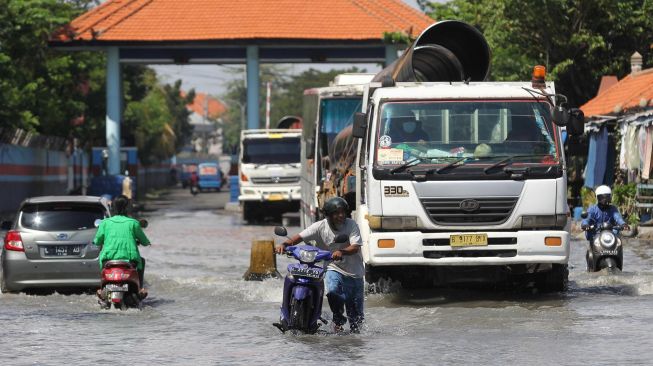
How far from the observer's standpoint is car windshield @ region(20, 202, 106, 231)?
714 inches

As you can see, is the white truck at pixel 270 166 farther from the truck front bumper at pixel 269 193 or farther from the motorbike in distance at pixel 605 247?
the motorbike in distance at pixel 605 247

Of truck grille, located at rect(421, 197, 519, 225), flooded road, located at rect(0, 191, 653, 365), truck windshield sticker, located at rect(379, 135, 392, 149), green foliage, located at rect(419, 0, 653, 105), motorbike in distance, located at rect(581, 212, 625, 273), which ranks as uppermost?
green foliage, located at rect(419, 0, 653, 105)

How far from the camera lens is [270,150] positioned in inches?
1550

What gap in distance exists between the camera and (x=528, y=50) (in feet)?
130

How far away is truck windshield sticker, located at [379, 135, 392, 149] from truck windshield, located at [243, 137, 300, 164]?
22.9 m

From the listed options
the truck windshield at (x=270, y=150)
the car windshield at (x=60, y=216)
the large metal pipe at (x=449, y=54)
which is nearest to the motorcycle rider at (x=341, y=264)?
the car windshield at (x=60, y=216)

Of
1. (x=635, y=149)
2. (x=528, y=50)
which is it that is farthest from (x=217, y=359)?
(x=528, y=50)

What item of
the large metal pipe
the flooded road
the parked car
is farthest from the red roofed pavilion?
the parked car

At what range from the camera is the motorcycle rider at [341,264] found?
13.5 m

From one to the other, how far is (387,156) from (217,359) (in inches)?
190

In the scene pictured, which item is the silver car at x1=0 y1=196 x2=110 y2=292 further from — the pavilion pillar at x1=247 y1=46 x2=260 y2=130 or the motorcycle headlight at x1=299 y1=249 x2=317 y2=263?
the pavilion pillar at x1=247 y1=46 x2=260 y2=130

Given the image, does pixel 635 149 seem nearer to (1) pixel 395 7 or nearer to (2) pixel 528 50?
(2) pixel 528 50

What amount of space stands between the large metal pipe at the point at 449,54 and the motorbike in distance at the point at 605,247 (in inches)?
111

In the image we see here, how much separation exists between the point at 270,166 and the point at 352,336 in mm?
25738
